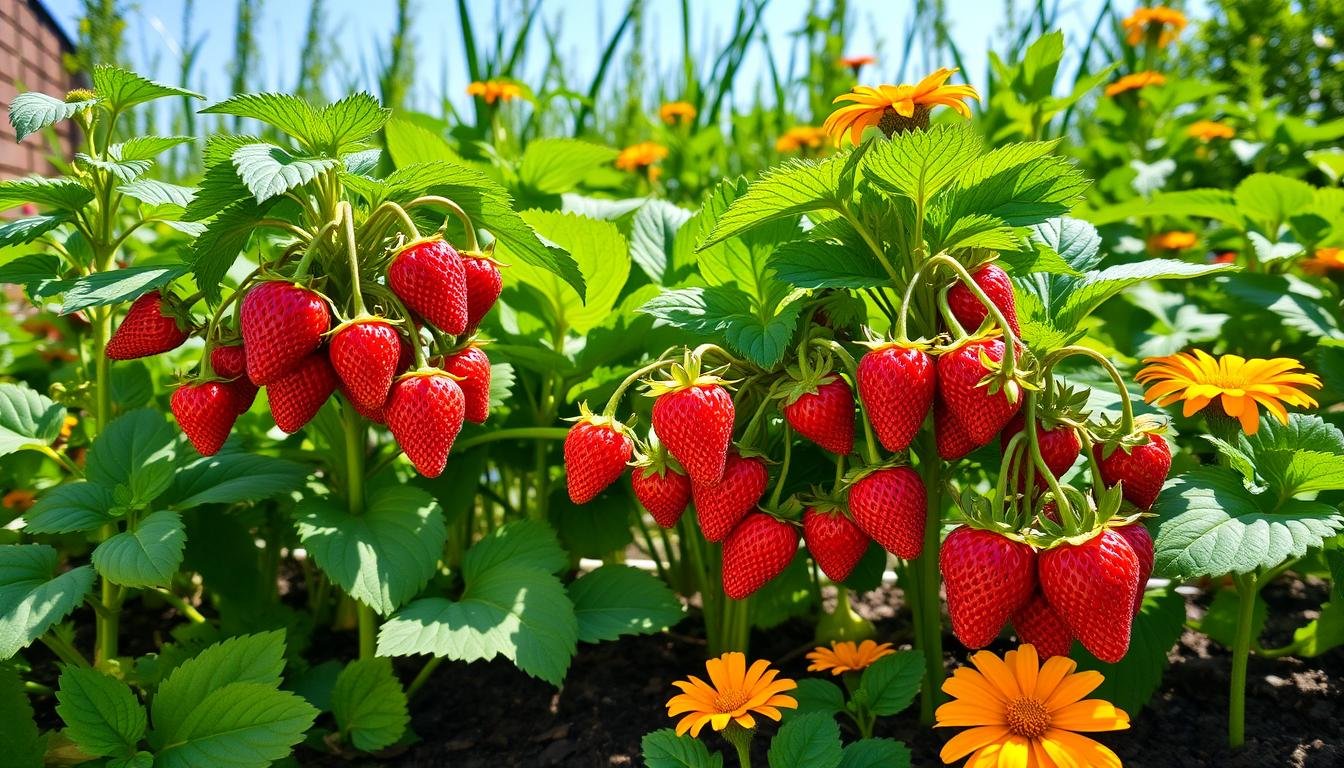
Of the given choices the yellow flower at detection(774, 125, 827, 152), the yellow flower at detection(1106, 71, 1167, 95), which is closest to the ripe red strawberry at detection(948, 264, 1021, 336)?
the yellow flower at detection(774, 125, 827, 152)

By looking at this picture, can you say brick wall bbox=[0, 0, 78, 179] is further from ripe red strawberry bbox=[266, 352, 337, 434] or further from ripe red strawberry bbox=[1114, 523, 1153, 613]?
ripe red strawberry bbox=[1114, 523, 1153, 613]

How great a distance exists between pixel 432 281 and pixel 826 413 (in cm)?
46

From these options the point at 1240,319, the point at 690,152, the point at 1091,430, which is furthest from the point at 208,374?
the point at 690,152

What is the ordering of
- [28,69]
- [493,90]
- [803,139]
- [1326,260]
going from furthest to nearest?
[28,69] → [803,139] → [493,90] → [1326,260]

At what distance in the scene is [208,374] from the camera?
1.17 metres

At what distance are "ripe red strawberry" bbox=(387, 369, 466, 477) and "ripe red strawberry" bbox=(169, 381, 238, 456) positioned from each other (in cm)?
23

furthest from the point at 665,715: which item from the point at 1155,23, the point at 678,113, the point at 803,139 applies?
the point at 1155,23

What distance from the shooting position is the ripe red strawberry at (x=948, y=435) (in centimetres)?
105

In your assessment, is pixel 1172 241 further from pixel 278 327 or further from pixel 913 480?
pixel 278 327

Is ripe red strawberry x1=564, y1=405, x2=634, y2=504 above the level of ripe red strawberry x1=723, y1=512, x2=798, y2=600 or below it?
above

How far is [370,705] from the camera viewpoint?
1314 mm

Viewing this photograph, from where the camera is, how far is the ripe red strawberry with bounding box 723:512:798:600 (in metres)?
1.14

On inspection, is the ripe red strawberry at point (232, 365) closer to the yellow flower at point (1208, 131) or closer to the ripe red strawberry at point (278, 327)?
the ripe red strawberry at point (278, 327)

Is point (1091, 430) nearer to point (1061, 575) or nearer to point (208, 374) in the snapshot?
point (1061, 575)
